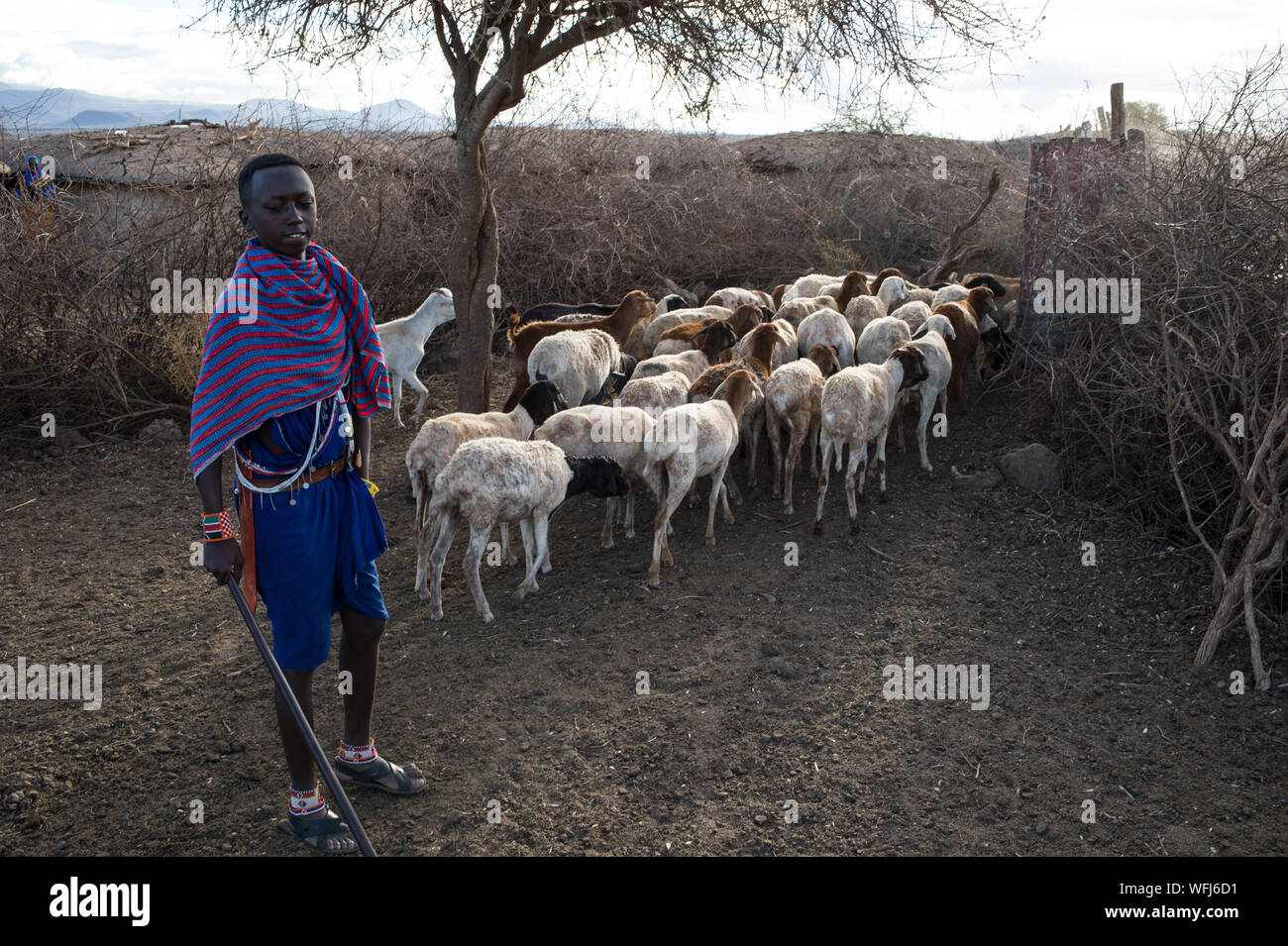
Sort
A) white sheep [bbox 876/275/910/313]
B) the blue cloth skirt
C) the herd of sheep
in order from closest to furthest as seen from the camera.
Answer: the blue cloth skirt < the herd of sheep < white sheep [bbox 876/275/910/313]

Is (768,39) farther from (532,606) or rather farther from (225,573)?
(225,573)

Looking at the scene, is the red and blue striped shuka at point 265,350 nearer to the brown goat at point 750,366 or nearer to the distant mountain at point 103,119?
the brown goat at point 750,366

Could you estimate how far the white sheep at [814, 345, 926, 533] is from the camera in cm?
719

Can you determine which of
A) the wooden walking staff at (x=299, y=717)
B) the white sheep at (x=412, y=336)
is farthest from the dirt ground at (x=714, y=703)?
the white sheep at (x=412, y=336)

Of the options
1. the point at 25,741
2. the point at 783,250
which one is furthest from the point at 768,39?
the point at 783,250

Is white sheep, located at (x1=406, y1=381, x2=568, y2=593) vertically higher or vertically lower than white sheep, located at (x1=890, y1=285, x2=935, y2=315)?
lower

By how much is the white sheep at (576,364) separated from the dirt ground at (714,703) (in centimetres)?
149

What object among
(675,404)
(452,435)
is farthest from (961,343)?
(452,435)

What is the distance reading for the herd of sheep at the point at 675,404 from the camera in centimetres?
599

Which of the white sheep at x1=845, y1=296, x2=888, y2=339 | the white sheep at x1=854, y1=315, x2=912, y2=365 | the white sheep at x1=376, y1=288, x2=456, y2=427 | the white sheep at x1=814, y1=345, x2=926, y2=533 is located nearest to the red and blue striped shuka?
the white sheep at x1=814, y1=345, x2=926, y2=533

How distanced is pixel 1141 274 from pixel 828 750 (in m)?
4.50

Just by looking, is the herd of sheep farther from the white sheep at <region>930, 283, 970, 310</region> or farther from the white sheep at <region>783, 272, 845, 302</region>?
the white sheep at <region>783, 272, 845, 302</region>

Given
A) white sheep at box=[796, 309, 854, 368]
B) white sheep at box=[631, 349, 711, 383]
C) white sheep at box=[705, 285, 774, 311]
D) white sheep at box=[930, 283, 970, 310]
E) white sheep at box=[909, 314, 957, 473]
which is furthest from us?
white sheep at box=[705, 285, 774, 311]

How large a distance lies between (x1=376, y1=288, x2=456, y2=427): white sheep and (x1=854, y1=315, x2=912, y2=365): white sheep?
13.6 feet
